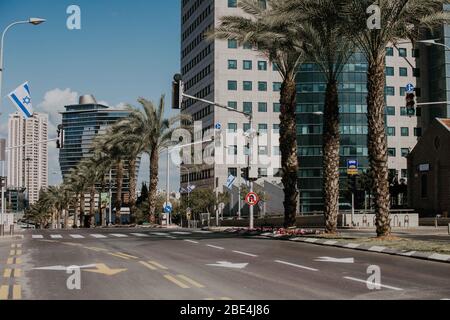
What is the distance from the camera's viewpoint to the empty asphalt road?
10.3 metres

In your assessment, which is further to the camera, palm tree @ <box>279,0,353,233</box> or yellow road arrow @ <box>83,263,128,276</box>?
palm tree @ <box>279,0,353,233</box>

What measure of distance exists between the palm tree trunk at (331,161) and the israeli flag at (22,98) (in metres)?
15.3

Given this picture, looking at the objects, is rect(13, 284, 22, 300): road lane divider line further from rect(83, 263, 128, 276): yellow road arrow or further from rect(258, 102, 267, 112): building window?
rect(258, 102, 267, 112): building window

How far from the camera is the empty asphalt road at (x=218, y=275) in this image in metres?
10.3

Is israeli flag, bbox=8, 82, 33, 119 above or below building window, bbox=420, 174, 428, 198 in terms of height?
above

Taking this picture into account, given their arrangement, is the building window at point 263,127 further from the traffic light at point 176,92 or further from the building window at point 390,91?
the traffic light at point 176,92

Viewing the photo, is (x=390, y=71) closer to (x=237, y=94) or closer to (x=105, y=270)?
(x=237, y=94)

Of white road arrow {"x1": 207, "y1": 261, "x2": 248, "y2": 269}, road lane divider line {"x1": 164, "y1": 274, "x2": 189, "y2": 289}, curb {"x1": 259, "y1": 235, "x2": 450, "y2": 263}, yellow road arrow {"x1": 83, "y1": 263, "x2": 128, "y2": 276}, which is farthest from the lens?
curb {"x1": 259, "y1": 235, "x2": 450, "y2": 263}

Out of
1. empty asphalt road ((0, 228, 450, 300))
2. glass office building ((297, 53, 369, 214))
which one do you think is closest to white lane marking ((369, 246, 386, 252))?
empty asphalt road ((0, 228, 450, 300))

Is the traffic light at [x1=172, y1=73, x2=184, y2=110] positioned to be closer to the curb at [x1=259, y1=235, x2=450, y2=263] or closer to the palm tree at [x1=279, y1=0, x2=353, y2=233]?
the palm tree at [x1=279, y1=0, x2=353, y2=233]

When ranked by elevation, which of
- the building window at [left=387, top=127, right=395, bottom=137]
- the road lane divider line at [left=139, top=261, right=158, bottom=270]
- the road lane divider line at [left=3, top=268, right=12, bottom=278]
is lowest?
the road lane divider line at [left=3, top=268, right=12, bottom=278]

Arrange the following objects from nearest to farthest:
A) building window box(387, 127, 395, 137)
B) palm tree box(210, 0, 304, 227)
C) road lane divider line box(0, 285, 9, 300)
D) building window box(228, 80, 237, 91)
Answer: road lane divider line box(0, 285, 9, 300), palm tree box(210, 0, 304, 227), building window box(228, 80, 237, 91), building window box(387, 127, 395, 137)

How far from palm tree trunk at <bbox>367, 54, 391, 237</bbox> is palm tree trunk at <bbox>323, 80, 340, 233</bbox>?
3.20 meters
